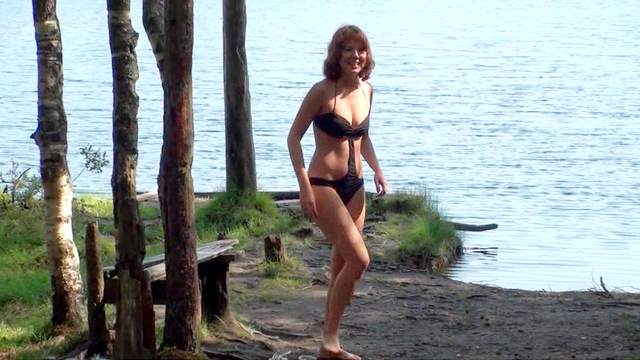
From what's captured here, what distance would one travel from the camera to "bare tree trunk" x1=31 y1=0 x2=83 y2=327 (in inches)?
367

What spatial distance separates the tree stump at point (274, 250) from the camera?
12.0 metres

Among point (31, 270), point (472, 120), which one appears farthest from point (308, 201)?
point (472, 120)

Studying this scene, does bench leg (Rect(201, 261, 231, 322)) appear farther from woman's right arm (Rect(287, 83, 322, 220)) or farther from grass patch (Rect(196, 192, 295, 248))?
grass patch (Rect(196, 192, 295, 248))

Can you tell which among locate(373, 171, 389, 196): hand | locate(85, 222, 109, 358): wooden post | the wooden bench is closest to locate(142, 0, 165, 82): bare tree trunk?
the wooden bench

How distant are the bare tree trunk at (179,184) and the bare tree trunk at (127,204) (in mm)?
212

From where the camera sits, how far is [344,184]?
27.1ft

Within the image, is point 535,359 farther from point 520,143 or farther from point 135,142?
point 520,143

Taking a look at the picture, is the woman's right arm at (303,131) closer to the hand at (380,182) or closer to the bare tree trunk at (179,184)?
the bare tree trunk at (179,184)

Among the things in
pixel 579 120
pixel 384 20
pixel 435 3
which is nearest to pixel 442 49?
pixel 384 20

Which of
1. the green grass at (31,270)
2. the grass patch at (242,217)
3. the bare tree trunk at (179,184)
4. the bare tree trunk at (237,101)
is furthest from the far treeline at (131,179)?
the grass patch at (242,217)

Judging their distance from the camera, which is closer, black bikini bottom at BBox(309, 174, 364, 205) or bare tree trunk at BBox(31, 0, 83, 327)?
black bikini bottom at BBox(309, 174, 364, 205)

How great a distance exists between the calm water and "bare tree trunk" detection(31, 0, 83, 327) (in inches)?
240

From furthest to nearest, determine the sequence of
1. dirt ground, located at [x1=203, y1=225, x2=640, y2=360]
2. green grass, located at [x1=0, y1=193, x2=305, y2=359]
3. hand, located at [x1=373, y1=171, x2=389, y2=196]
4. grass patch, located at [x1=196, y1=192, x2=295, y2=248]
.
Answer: grass patch, located at [x1=196, y1=192, x2=295, y2=248]
green grass, located at [x1=0, y1=193, x2=305, y2=359]
dirt ground, located at [x1=203, y1=225, x2=640, y2=360]
hand, located at [x1=373, y1=171, x2=389, y2=196]

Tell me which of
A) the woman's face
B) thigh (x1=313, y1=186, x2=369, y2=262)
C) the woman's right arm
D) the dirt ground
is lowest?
the dirt ground
